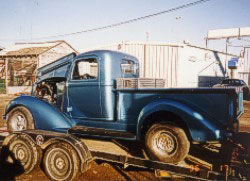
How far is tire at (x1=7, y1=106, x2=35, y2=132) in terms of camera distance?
5.61 meters

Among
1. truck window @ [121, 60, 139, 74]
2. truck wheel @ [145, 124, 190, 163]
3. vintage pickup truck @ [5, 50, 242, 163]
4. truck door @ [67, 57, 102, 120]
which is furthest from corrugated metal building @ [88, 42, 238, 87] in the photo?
truck wheel @ [145, 124, 190, 163]

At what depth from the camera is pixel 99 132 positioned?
Result: 494cm

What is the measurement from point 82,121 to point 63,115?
46 cm

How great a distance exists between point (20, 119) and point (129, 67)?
2.94 metres

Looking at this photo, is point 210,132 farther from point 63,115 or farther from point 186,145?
point 63,115

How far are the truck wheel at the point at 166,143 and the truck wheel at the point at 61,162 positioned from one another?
4.63 ft

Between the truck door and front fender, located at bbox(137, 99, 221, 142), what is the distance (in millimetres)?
1452

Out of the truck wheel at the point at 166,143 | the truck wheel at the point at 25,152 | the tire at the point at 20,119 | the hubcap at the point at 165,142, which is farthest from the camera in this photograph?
the tire at the point at 20,119

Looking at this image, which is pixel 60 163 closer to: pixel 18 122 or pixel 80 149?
pixel 80 149

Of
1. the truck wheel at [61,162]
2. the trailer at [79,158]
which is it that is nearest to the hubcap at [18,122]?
the trailer at [79,158]

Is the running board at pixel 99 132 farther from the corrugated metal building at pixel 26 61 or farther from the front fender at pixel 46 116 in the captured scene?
the corrugated metal building at pixel 26 61

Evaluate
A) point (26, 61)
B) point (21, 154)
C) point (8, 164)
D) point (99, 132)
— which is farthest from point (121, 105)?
point (26, 61)

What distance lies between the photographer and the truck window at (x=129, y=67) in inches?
225

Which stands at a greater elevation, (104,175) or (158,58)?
(158,58)
